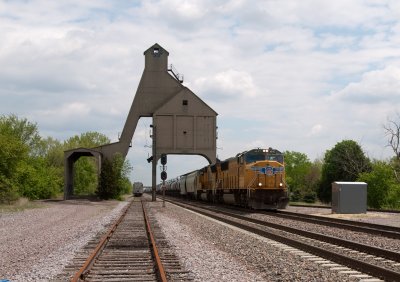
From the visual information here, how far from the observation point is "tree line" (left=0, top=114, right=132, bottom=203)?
151 feet

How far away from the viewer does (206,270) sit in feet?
32.9

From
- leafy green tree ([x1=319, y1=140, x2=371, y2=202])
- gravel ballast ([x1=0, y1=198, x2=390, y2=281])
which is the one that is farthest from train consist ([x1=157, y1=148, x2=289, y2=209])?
leafy green tree ([x1=319, y1=140, x2=371, y2=202])

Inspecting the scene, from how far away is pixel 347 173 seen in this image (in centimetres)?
8162

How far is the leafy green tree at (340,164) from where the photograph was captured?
80625mm

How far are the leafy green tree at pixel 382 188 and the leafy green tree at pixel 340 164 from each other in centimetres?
2260

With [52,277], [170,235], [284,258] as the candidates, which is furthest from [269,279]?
[170,235]

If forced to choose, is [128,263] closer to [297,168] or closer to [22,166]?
[22,166]

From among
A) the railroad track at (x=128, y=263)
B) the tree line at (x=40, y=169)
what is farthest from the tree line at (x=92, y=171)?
the railroad track at (x=128, y=263)

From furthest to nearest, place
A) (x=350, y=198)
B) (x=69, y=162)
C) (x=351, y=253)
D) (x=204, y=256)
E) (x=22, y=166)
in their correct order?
(x=69, y=162), (x=22, y=166), (x=350, y=198), (x=351, y=253), (x=204, y=256)

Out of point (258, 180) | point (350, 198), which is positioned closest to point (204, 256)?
point (258, 180)

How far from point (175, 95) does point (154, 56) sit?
17.6 ft

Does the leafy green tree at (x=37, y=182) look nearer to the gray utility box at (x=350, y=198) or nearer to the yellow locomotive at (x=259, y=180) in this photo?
the yellow locomotive at (x=259, y=180)

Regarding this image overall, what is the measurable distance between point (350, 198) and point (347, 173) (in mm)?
52430

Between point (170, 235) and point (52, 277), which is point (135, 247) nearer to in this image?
point (170, 235)
